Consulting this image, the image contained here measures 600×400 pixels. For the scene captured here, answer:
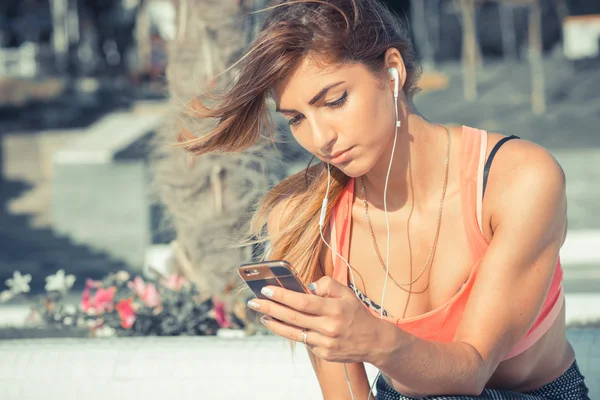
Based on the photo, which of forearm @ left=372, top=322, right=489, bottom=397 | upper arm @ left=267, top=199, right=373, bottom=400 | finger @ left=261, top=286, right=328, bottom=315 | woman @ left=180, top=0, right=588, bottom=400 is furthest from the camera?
upper arm @ left=267, top=199, right=373, bottom=400

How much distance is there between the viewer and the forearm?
1.59 m

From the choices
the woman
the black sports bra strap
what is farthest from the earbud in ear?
the black sports bra strap

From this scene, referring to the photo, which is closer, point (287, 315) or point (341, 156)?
point (287, 315)

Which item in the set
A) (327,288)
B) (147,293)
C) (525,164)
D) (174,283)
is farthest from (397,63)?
(174,283)

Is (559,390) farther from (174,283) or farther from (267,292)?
(174,283)

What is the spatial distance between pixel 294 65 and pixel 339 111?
0.15 metres

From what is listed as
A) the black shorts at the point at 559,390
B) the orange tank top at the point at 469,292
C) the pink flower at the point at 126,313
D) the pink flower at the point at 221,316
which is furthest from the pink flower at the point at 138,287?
the orange tank top at the point at 469,292

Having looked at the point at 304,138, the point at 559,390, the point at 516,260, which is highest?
the point at 304,138

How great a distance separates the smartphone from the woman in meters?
0.03

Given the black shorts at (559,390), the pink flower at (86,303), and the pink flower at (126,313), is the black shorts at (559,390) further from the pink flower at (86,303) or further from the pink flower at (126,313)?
the pink flower at (86,303)

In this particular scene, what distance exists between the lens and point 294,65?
6.20 feet

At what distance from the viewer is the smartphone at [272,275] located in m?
1.52

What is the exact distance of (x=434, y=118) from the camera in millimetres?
11633

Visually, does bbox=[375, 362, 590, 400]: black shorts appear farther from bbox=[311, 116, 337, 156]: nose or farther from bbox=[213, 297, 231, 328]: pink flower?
bbox=[213, 297, 231, 328]: pink flower
